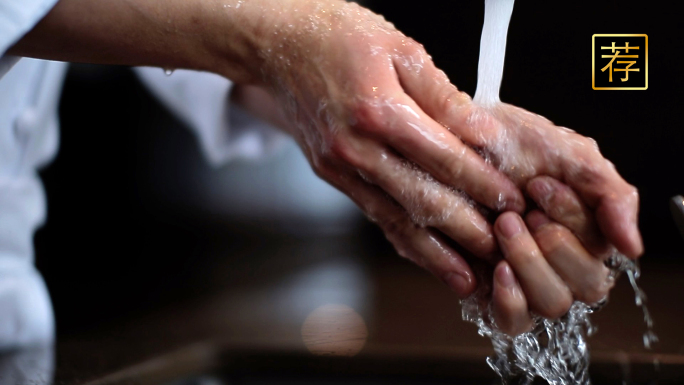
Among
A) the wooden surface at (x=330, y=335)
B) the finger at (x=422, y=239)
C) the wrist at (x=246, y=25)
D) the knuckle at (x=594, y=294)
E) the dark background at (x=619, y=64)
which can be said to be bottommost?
the wooden surface at (x=330, y=335)

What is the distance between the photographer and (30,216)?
0.67m

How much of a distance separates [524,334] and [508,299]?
6 cm

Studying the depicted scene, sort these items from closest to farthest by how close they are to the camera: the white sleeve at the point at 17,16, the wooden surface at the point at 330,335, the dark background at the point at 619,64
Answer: the white sleeve at the point at 17,16 → the wooden surface at the point at 330,335 → the dark background at the point at 619,64

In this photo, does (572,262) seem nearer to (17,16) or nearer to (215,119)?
(17,16)

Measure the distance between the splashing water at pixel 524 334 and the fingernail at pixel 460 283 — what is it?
2cm

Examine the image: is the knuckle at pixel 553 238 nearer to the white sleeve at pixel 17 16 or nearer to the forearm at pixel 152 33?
the forearm at pixel 152 33

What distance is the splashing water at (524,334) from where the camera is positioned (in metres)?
0.45

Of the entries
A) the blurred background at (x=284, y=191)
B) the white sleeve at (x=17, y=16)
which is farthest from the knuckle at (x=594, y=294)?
the white sleeve at (x=17, y=16)

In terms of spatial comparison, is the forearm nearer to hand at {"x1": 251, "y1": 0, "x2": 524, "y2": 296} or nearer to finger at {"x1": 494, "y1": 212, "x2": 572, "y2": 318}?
hand at {"x1": 251, "y1": 0, "x2": 524, "y2": 296}

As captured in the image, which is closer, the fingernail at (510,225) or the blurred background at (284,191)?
the fingernail at (510,225)

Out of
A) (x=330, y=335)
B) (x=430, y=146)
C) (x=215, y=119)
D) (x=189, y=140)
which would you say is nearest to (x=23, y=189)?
(x=215, y=119)

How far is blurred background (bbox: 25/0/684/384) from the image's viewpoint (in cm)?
94

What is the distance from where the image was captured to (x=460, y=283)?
473 mm

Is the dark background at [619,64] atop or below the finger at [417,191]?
atop
